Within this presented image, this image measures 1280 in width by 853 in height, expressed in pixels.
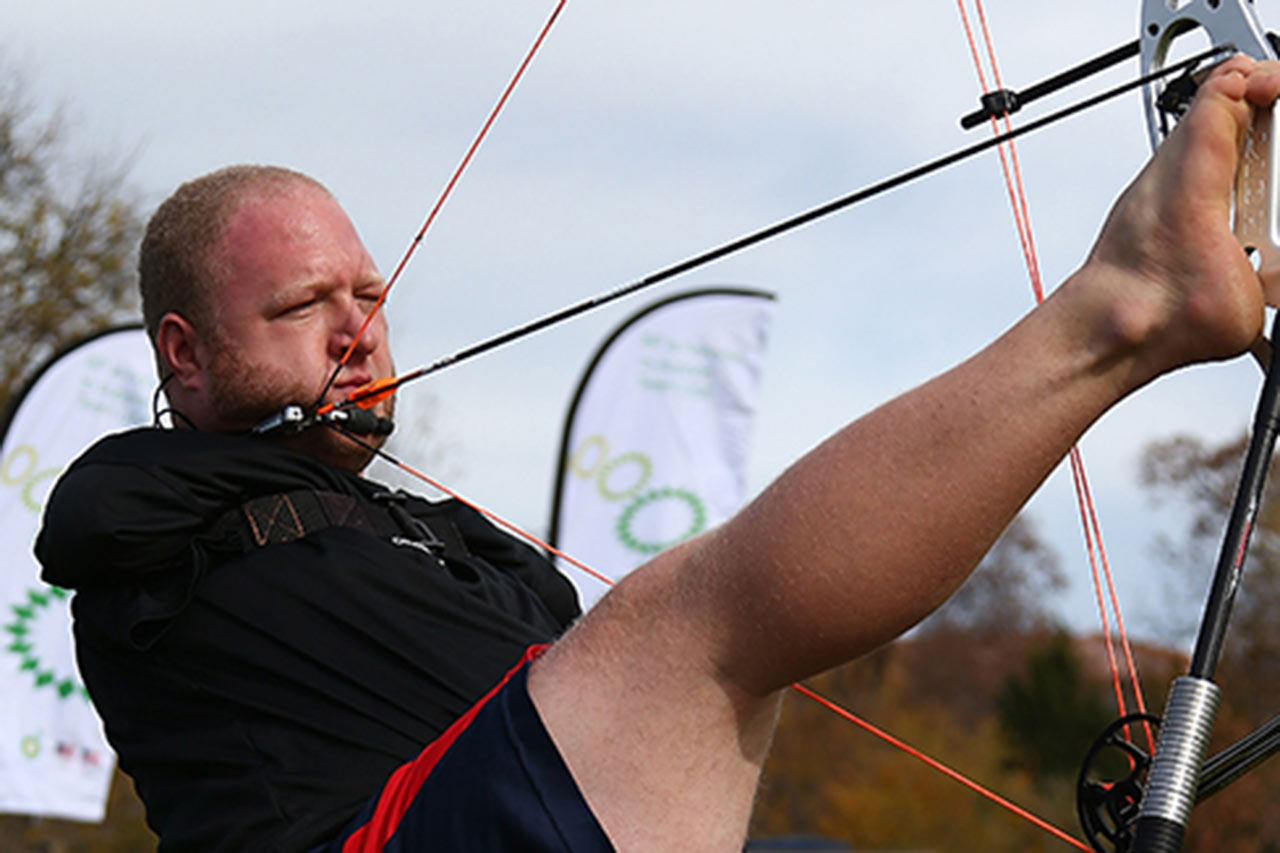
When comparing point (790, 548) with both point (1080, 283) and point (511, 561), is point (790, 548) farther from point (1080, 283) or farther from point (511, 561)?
point (511, 561)

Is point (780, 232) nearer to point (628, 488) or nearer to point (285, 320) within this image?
point (285, 320)

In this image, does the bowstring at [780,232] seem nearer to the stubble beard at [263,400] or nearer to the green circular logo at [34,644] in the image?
the stubble beard at [263,400]

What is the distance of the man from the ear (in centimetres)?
33

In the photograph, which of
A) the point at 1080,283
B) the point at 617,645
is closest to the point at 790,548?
the point at 617,645

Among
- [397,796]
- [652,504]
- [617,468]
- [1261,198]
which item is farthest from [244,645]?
[617,468]

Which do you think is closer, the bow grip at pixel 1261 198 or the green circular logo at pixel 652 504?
the bow grip at pixel 1261 198

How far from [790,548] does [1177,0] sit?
93cm

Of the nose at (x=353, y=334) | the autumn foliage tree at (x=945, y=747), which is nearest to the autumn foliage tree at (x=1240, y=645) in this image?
the autumn foliage tree at (x=945, y=747)

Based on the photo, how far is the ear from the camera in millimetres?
2373

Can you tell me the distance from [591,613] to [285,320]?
114cm

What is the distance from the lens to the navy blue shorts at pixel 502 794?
4.35ft

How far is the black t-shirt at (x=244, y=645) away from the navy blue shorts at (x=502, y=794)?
342mm

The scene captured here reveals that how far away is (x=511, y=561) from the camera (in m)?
2.41

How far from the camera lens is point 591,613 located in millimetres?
1367
